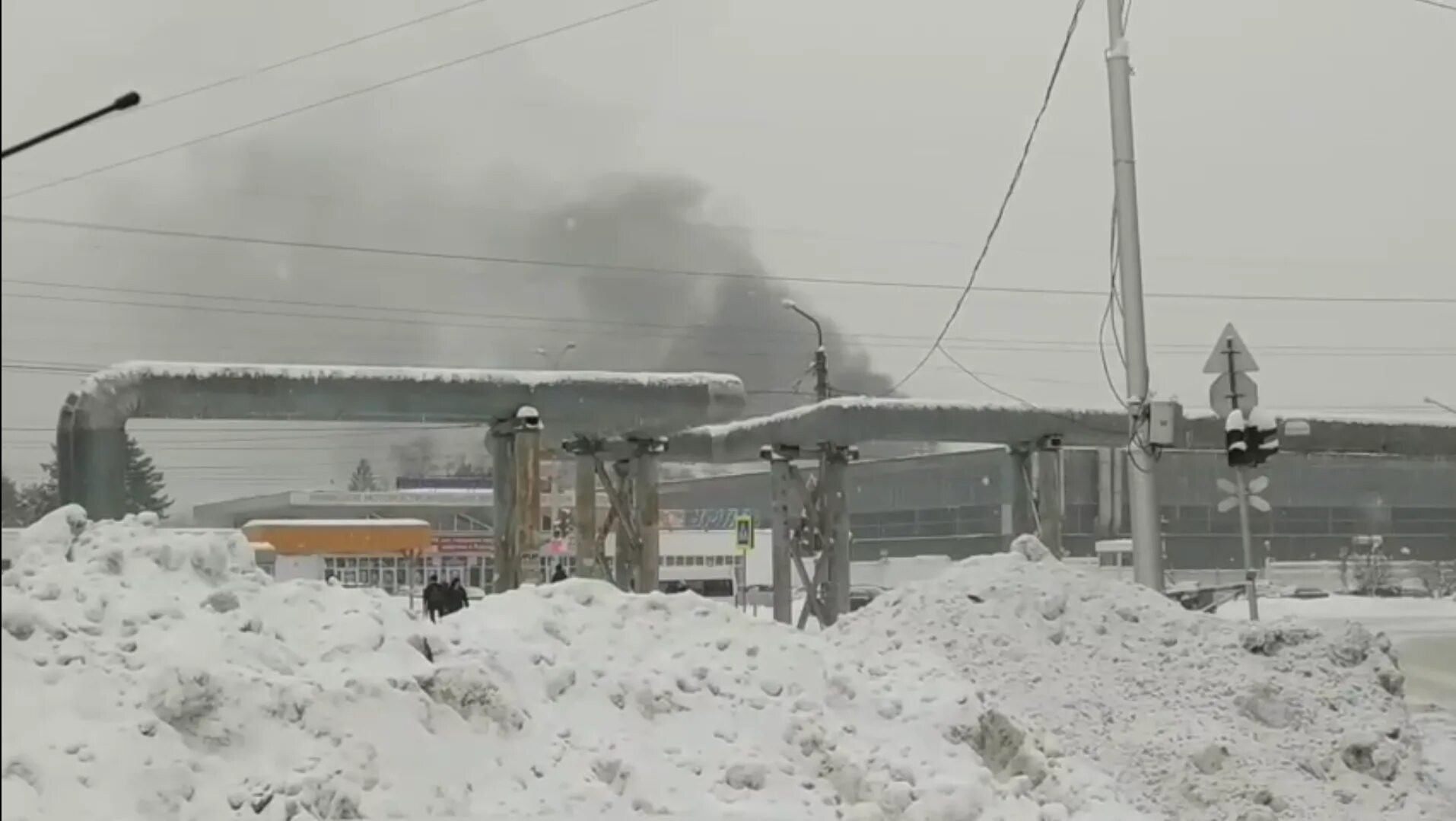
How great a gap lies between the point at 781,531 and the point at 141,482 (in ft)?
28.6

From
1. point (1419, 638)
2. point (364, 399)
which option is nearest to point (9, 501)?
point (1419, 638)

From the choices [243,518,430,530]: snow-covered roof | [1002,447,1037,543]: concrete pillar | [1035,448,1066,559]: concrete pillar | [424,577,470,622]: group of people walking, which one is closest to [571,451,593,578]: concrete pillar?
[243,518,430,530]: snow-covered roof

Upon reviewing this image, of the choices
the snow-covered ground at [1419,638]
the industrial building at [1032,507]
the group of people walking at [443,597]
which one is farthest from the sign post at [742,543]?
the snow-covered ground at [1419,638]

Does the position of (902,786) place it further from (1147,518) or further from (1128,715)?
(1147,518)

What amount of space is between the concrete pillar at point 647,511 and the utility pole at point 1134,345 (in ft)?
31.1

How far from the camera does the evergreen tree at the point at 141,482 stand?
Answer: 1451 centimetres

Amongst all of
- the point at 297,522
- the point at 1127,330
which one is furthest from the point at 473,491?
the point at 1127,330

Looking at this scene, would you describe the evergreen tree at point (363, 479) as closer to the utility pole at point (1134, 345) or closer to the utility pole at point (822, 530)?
the utility pole at point (822, 530)

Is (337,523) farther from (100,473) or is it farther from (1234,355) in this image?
(1234,355)

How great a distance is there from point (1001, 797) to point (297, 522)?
10840 mm

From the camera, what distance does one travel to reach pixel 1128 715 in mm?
8570

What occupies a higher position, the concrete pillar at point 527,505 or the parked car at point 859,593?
the concrete pillar at point 527,505

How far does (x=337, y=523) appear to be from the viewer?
676 inches

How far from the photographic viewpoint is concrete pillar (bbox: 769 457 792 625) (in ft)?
66.4
